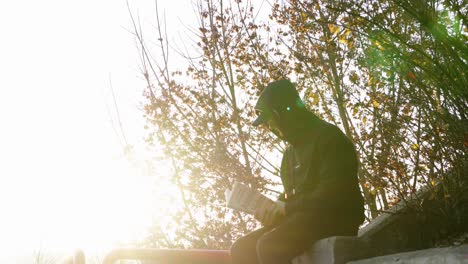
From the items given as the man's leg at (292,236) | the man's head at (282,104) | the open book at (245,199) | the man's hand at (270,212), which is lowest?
the man's leg at (292,236)

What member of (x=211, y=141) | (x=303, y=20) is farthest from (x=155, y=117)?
(x=303, y=20)

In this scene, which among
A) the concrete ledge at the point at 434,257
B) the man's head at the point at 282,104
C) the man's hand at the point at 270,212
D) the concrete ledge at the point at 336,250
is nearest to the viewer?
the concrete ledge at the point at 434,257

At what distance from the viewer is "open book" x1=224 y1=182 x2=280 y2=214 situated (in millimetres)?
2826

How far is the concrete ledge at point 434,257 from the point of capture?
181cm

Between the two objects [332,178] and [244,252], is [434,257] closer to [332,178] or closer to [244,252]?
[332,178]

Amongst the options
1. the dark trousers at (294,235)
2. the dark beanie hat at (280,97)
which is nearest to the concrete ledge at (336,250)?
the dark trousers at (294,235)

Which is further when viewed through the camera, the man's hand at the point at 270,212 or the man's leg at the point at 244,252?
the man's leg at the point at 244,252

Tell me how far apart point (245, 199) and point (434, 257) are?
1229 millimetres

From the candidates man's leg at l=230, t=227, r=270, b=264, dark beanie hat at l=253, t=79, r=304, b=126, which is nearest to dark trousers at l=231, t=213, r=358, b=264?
man's leg at l=230, t=227, r=270, b=264

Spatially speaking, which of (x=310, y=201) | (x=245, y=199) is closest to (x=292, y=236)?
(x=310, y=201)

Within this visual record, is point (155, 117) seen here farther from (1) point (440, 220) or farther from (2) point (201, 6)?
(1) point (440, 220)

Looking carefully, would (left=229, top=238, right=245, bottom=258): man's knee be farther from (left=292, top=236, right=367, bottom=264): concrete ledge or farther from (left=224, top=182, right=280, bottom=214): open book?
(left=292, top=236, right=367, bottom=264): concrete ledge

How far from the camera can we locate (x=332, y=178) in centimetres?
262

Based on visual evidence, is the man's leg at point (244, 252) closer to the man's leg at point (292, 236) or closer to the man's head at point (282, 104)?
the man's leg at point (292, 236)
